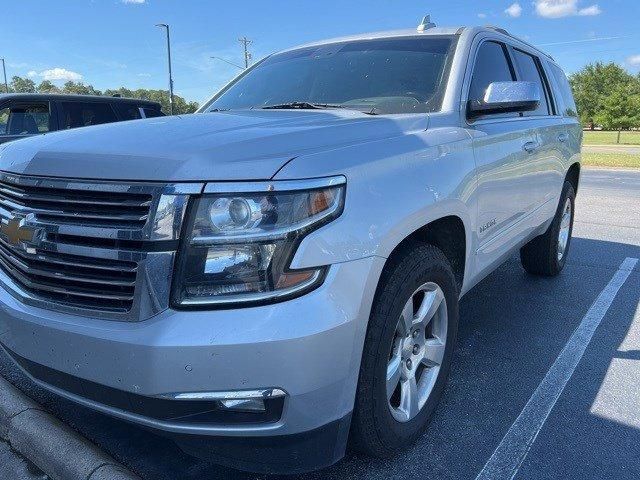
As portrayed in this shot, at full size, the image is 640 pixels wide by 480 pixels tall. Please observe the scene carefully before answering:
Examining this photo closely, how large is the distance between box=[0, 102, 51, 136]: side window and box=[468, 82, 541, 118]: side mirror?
25.1 ft

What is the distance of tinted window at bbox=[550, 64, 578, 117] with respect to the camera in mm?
5137

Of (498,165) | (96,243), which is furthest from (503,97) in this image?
(96,243)

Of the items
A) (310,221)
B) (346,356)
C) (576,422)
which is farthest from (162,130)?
(576,422)

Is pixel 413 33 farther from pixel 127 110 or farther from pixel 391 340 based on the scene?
pixel 127 110

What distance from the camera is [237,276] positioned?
5.54 feet

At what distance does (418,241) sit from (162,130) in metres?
1.15

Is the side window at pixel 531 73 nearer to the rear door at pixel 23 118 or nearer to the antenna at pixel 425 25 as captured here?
the antenna at pixel 425 25

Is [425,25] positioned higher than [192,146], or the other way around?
[425,25]

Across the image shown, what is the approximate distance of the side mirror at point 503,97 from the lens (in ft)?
9.22

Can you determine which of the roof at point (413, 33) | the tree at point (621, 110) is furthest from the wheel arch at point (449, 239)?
the tree at point (621, 110)

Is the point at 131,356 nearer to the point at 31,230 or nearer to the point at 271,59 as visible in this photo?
the point at 31,230

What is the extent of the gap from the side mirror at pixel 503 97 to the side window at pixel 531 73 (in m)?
1.04

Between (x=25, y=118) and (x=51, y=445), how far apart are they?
7.53 metres

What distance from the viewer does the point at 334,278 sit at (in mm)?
1734
